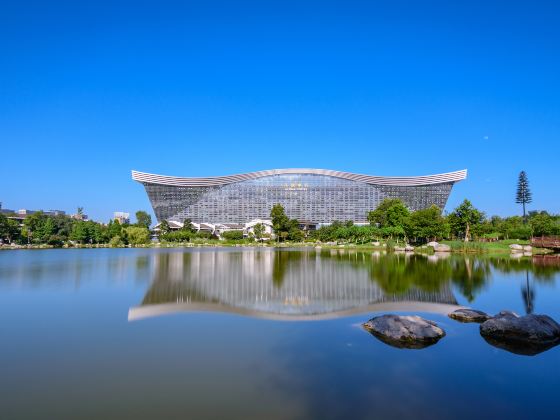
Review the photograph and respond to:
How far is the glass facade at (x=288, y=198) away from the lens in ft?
370

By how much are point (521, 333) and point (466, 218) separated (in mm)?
43100

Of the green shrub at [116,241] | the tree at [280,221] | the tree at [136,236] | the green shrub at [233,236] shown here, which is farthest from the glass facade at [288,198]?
the green shrub at [116,241]

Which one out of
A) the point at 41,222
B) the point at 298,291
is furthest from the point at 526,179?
the point at 41,222

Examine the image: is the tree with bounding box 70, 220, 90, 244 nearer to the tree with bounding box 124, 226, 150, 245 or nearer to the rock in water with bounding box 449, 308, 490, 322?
the tree with bounding box 124, 226, 150, 245

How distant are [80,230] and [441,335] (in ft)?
252

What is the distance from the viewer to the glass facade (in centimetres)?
11288

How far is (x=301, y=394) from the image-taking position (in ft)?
16.6

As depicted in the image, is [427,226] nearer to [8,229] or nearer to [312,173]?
[312,173]

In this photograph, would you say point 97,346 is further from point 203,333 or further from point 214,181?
point 214,181

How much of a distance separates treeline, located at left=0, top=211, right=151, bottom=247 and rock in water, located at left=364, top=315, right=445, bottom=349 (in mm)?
72295

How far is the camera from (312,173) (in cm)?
11294

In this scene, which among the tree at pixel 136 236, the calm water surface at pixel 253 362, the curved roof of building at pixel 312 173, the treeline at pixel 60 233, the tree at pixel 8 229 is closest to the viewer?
the calm water surface at pixel 253 362

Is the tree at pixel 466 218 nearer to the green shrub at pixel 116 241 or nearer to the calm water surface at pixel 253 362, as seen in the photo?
the calm water surface at pixel 253 362

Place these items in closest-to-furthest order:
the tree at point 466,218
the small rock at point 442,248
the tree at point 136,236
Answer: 1. the small rock at point 442,248
2. the tree at point 466,218
3. the tree at point 136,236
